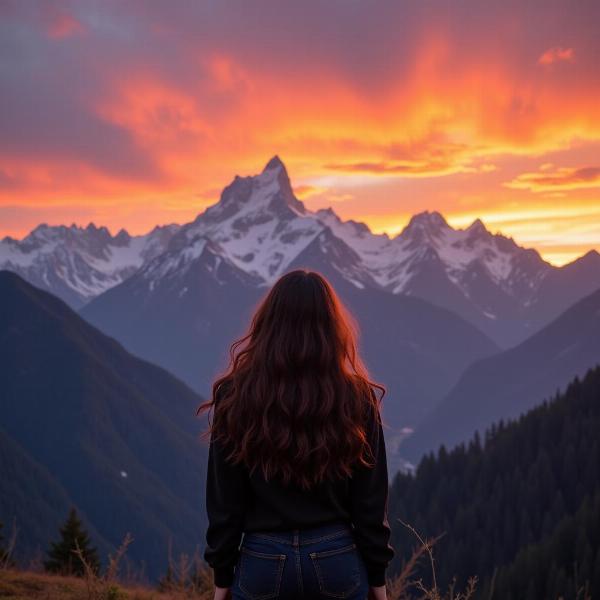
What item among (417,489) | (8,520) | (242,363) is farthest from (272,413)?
(8,520)

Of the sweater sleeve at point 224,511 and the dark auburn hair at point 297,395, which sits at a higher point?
the dark auburn hair at point 297,395

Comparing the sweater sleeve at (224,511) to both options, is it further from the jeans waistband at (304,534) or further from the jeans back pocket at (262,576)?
the jeans back pocket at (262,576)

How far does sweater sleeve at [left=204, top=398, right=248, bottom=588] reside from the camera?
5.16 metres

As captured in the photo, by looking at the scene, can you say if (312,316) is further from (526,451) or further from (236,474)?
(526,451)

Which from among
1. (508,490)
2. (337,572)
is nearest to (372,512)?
(337,572)

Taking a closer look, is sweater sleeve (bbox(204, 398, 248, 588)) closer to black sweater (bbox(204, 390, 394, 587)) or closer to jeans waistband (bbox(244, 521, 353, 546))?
black sweater (bbox(204, 390, 394, 587))

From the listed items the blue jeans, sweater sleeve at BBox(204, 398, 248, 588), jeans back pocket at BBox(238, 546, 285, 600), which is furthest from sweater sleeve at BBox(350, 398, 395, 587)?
sweater sleeve at BBox(204, 398, 248, 588)

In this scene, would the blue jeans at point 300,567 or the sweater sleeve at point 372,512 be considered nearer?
the blue jeans at point 300,567

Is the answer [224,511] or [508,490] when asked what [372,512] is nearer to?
[224,511]

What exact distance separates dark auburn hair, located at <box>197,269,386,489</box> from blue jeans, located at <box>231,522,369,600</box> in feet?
1.17

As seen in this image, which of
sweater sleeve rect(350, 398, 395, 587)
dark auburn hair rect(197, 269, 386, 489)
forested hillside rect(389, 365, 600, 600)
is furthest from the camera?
forested hillside rect(389, 365, 600, 600)

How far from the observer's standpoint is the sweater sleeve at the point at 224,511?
16.9 feet

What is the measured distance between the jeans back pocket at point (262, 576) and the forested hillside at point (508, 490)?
9717 centimetres

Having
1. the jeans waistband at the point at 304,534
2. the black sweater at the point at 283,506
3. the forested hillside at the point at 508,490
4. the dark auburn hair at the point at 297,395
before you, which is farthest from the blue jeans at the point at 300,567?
the forested hillside at the point at 508,490
